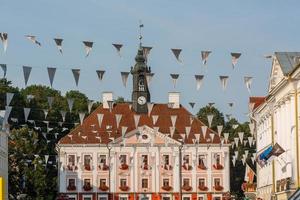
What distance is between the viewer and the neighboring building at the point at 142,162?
97.6m

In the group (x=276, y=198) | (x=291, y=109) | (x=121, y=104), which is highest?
(x=121, y=104)

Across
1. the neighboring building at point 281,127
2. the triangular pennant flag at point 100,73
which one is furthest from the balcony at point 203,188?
the triangular pennant flag at point 100,73

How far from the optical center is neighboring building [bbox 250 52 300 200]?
51.0 meters

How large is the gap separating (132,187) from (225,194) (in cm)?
1127

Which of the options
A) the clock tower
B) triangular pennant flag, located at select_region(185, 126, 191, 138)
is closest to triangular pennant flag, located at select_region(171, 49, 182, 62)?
triangular pennant flag, located at select_region(185, 126, 191, 138)

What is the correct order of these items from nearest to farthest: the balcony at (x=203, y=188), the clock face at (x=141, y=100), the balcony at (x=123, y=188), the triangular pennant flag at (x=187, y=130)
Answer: the triangular pennant flag at (x=187, y=130) < the balcony at (x=123, y=188) < the balcony at (x=203, y=188) < the clock face at (x=141, y=100)

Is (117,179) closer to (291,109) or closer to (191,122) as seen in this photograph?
(191,122)

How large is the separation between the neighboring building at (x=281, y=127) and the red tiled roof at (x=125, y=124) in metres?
31.8

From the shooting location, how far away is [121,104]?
348 ft

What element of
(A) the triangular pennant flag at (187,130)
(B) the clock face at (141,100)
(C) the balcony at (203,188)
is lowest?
(C) the balcony at (203,188)

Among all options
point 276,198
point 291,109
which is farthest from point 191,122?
point 291,109

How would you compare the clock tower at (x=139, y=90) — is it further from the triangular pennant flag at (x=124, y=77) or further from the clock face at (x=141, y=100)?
the triangular pennant flag at (x=124, y=77)

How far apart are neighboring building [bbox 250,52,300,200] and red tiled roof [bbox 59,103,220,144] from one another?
31.8 m

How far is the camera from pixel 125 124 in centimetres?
10181
